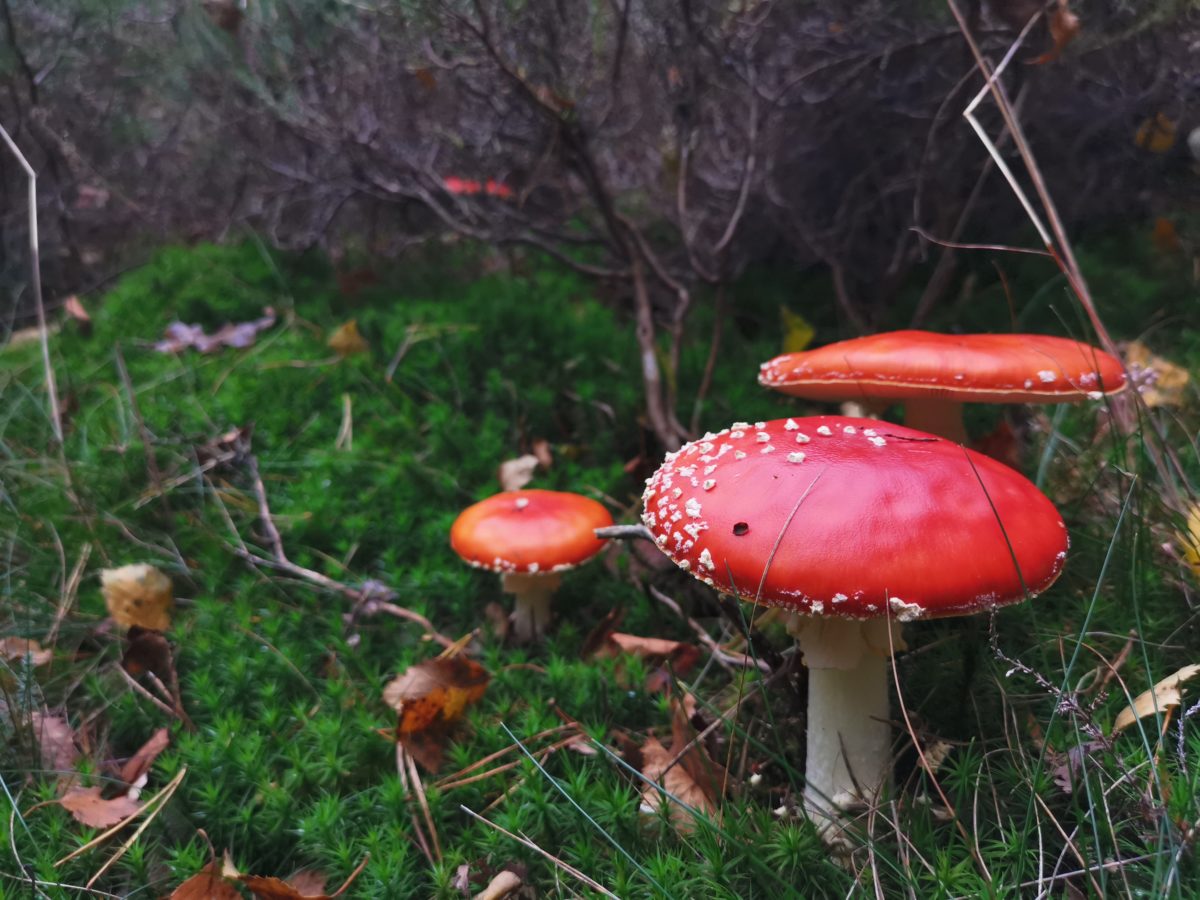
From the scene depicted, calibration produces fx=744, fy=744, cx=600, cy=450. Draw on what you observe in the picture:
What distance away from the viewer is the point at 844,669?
187 cm

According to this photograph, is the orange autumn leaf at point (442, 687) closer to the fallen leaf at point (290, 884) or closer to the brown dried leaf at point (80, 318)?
the fallen leaf at point (290, 884)

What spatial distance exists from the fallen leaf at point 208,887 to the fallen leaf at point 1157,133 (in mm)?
4429

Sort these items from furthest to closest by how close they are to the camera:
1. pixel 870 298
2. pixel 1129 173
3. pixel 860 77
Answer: pixel 870 298, pixel 1129 173, pixel 860 77

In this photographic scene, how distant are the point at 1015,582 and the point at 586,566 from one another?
1739 mm

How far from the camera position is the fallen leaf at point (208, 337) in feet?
13.9

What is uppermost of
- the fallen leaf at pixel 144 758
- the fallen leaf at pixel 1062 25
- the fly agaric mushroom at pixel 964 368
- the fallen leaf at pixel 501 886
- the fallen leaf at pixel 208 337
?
the fallen leaf at pixel 1062 25

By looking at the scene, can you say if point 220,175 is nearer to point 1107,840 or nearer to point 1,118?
point 1,118

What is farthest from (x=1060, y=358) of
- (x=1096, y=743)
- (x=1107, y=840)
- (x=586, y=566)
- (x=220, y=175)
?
(x=220, y=175)

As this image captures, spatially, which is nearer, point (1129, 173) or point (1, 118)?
point (1129, 173)

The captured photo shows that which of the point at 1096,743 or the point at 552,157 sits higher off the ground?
the point at 552,157

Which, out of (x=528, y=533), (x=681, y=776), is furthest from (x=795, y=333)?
(x=681, y=776)

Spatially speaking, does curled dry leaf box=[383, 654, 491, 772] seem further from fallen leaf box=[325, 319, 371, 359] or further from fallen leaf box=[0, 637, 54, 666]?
fallen leaf box=[325, 319, 371, 359]

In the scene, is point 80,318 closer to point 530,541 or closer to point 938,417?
point 530,541

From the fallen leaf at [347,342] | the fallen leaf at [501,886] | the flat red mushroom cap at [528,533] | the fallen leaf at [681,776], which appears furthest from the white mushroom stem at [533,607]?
the fallen leaf at [347,342]
